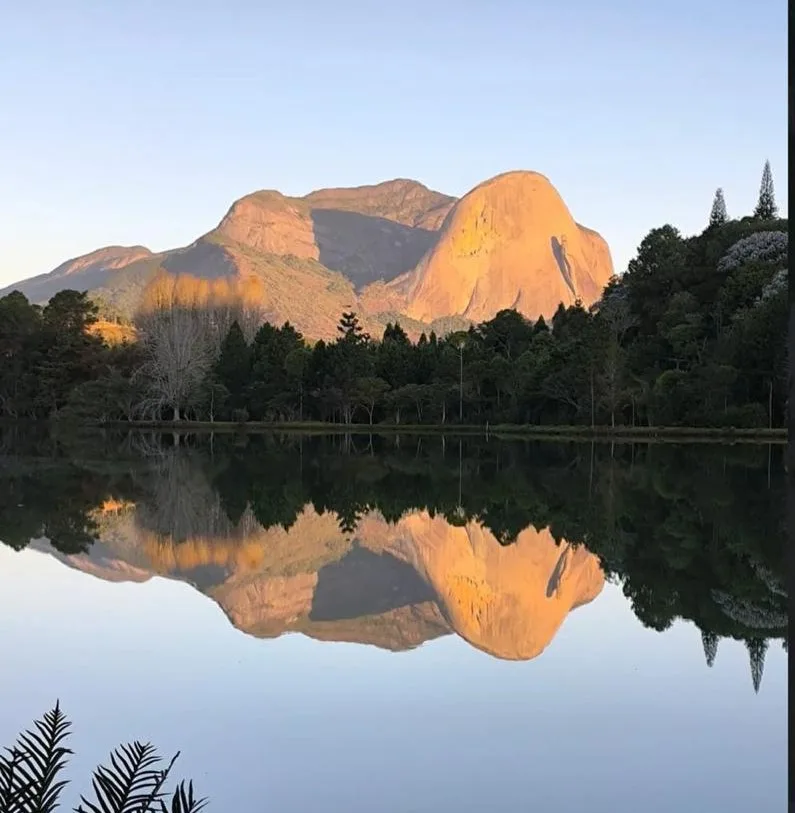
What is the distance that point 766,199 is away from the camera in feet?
185

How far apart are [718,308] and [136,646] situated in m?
39.8

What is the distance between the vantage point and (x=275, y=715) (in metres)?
5.46

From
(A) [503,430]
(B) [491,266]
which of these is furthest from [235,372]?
(B) [491,266]

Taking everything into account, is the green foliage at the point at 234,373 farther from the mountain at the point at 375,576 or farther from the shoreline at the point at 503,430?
the mountain at the point at 375,576

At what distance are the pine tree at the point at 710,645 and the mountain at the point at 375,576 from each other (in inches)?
45.6

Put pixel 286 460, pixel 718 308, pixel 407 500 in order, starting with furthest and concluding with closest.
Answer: pixel 718 308, pixel 286 460, pixel 407 500

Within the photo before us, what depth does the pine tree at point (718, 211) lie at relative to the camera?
183 ft

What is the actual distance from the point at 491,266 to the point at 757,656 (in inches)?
7519

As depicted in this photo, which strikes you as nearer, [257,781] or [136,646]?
[257,781]

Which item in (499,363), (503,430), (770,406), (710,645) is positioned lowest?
(710,645)

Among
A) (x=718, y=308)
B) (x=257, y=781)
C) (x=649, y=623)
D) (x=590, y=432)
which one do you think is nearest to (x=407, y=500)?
(x=649, y=623)

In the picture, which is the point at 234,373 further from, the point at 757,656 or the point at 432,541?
the point at 757,656

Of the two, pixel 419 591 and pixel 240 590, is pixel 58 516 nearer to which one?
pixel 240 590

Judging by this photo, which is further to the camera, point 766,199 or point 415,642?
point 766,199
